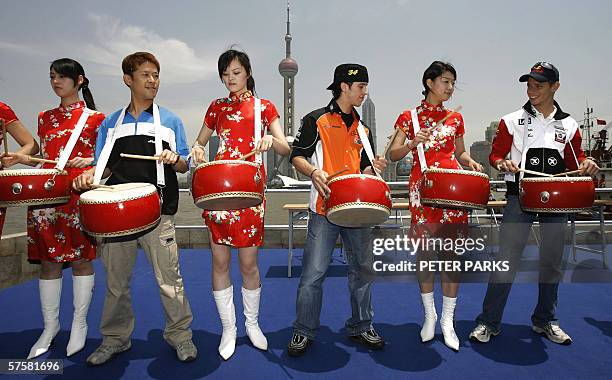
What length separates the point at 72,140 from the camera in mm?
2459

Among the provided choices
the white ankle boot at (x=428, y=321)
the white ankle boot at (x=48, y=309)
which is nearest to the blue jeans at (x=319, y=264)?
the white ankle boot at (x=428, y=321)

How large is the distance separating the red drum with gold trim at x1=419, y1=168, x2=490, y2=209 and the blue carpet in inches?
40.4

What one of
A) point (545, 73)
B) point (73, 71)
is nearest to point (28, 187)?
point (73, 71)

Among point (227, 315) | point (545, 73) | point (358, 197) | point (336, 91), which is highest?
point (545, 73)

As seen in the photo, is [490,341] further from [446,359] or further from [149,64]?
[149,64]

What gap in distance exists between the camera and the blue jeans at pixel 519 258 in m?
2.70

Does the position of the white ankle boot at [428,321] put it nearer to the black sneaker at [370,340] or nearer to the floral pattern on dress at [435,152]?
the black sneaker at [370,340]

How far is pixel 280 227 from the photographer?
6078 millimetres

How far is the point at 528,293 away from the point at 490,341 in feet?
5.01

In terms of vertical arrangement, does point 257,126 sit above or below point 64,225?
above

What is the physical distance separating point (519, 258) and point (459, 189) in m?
0.93

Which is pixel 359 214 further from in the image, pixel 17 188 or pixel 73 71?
pixel 73 71

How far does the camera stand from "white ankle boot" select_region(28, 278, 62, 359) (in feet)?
8.46

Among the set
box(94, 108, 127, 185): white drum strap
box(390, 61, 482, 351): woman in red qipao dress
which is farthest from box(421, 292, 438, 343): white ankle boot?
box(94, 108, 127, 185): white drum strap
